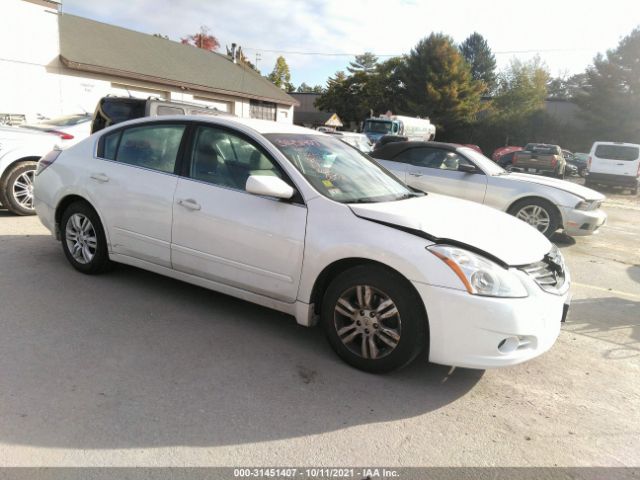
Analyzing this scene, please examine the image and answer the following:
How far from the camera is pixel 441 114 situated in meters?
49.4

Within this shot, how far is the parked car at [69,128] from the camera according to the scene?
7.95 metres

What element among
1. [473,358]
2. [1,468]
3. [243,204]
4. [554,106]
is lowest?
[1,468]

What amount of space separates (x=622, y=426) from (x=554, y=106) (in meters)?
54.9

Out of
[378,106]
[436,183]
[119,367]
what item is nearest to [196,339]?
[119,367]

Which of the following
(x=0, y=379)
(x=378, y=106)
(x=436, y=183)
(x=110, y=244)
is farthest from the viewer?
(x=378, y=106)

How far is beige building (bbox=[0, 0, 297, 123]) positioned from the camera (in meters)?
17.4

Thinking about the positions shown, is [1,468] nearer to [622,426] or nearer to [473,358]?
[473,358]

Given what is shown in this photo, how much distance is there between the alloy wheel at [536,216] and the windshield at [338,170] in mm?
4374

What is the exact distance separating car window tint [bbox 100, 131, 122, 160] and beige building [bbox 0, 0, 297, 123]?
11.5 metres

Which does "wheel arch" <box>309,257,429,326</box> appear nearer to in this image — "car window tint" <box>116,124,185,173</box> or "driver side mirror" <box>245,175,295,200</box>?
"driver side mirror" <box>245,175,295,200</box>

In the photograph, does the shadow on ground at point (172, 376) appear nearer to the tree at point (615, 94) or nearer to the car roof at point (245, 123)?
the car roof at point (245, 123)

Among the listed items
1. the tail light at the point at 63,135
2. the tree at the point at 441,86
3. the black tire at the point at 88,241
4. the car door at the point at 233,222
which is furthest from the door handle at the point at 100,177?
the tree at the point at 441,86

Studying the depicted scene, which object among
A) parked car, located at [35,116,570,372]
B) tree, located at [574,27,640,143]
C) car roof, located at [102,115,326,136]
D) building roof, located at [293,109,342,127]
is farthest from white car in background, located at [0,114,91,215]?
tree, located at [574,27,640,143]

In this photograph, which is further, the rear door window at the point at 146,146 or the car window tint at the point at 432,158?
the car window tint at the point at 432,158
